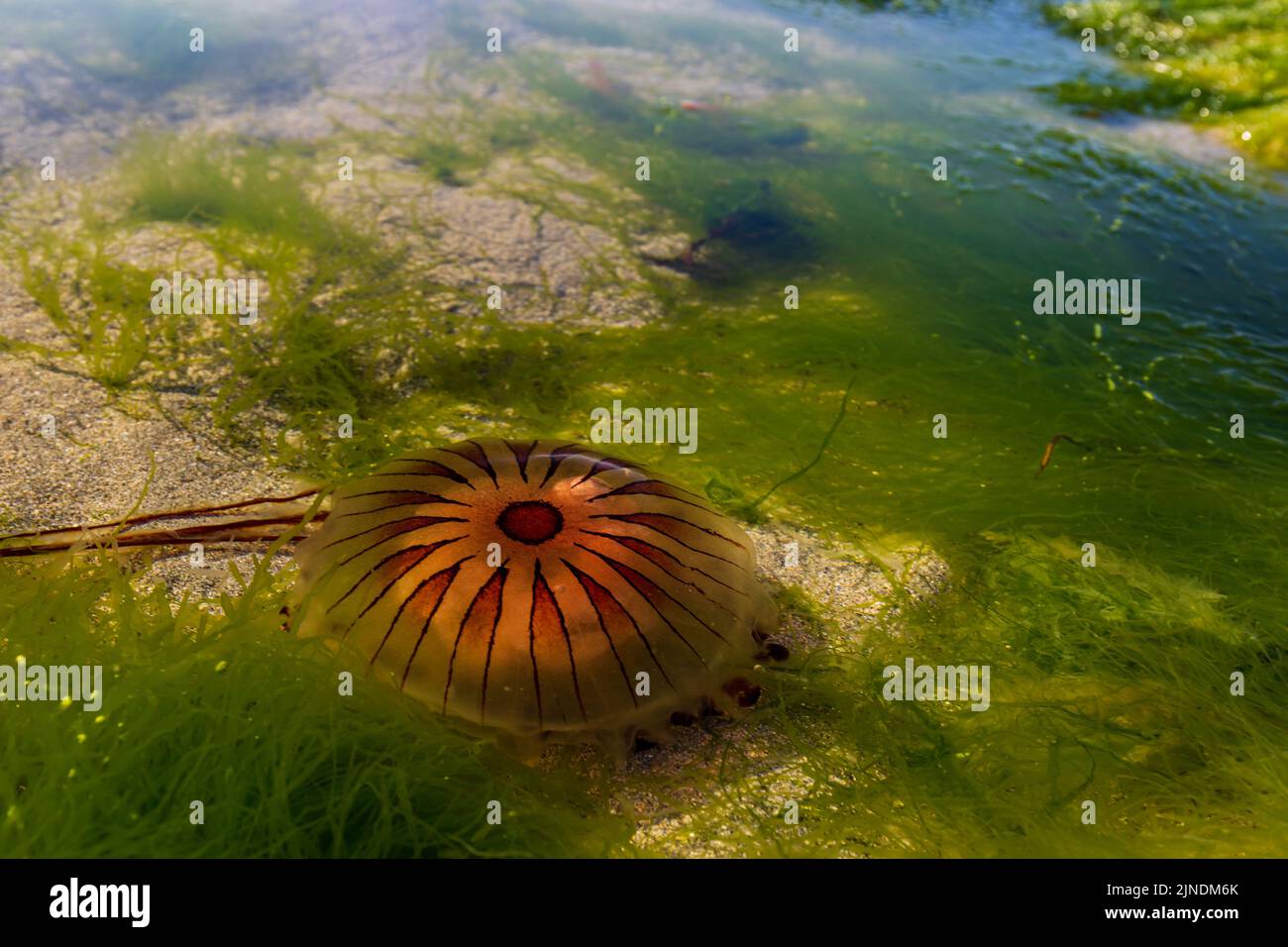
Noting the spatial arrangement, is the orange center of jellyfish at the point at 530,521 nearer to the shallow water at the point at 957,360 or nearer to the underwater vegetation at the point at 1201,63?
the shallow water at the point at 957,360

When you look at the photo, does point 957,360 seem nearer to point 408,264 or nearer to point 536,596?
point 408,264

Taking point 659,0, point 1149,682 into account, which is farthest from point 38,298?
point 659,0

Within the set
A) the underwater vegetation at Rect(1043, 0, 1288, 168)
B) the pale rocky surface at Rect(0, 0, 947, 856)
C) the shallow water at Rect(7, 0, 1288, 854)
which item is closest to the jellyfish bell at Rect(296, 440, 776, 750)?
the pale rocky surface at Rect(0, 0, 947, 856)

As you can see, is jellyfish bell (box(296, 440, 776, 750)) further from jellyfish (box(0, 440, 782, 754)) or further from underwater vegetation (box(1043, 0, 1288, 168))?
underwater vegetation (box(1043, 0, 1288, 168))

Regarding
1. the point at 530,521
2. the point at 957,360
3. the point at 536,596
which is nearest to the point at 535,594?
the point at 536,596

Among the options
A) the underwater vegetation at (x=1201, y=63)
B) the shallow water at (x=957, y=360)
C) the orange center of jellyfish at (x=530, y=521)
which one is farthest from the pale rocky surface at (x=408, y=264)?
the underwater vegetation at (x=1201, y=63)
